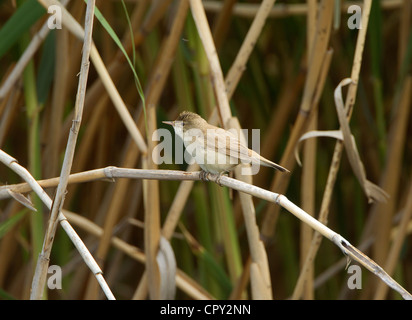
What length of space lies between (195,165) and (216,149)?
25 cm

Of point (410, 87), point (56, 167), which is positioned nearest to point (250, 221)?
point (56, 167)

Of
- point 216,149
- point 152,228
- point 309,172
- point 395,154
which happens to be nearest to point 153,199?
point 152,228

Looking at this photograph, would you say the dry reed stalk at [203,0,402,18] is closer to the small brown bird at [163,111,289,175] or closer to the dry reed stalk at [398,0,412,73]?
the dry reed stalk at [398,0,412,73]

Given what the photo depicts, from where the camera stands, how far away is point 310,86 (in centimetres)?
132

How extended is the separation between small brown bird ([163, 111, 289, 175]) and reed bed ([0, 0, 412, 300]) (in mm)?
62

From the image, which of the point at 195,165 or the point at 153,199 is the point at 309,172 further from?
the point at 153,199

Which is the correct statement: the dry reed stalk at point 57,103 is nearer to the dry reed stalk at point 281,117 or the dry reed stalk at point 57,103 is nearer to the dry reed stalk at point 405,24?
the dry reed stalk at point 281,117

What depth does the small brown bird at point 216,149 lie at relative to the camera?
3.74 feet

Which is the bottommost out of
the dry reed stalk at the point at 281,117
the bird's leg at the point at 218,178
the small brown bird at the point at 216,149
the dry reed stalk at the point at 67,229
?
the dry reed stalk at the point at 67,229

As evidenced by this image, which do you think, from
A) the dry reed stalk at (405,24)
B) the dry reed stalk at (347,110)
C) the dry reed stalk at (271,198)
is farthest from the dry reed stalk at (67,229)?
the dry reed stalk at (405,24)

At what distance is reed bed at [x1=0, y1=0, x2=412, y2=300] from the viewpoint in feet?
3.96

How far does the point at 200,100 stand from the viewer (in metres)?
1.44

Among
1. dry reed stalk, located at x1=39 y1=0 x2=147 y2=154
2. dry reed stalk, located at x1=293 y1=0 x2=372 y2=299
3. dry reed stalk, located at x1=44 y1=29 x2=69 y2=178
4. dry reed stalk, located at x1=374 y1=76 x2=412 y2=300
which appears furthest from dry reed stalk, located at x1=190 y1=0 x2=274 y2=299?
dry reed stalk, located at x1=374 y1=76 x2=412 y2=300

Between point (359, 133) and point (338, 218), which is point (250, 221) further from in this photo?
point (359, 133)
